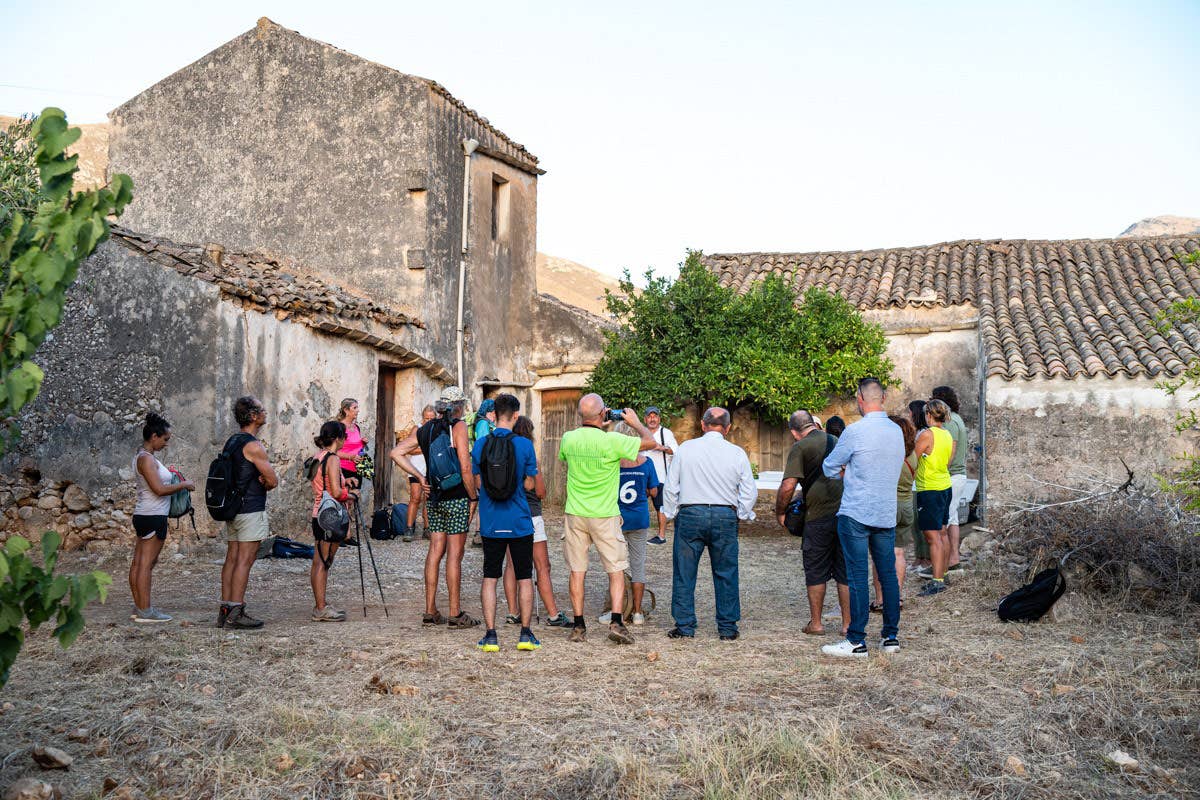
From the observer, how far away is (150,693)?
5199mm

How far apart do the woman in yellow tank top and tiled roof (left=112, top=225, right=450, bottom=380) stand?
745 centimetres

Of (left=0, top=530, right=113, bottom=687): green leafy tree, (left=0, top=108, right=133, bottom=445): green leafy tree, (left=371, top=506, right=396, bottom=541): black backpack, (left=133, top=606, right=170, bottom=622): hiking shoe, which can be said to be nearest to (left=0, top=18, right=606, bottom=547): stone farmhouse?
(left=371, top=506, right=396, bottom=541): black backpack

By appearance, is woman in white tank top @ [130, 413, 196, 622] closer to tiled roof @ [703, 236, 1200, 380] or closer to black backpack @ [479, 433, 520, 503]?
black backpack @ [479, 433, 520, 503]

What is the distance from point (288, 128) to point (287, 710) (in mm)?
13625

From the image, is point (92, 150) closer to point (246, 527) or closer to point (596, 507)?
point (246, 527)

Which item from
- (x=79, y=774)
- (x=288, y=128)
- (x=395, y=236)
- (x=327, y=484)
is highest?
(x=288, y=128)

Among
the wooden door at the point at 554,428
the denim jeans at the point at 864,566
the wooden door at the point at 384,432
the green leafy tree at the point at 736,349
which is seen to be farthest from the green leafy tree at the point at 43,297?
the wooden door at the point at 554,428

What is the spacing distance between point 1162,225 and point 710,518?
47.5m

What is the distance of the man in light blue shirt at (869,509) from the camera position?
6.58 m

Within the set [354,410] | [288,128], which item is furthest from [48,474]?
[288,128]

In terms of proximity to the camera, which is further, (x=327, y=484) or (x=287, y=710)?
(x=327, y=484)

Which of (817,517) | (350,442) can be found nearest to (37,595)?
(817,517)

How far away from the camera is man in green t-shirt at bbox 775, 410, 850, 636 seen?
24.1ft

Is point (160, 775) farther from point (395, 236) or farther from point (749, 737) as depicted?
point (395, 236)
